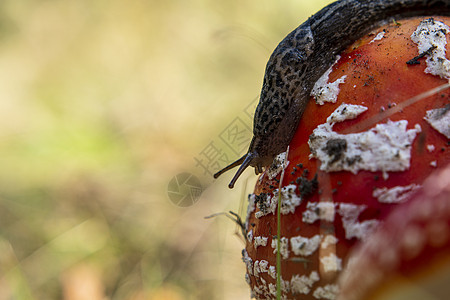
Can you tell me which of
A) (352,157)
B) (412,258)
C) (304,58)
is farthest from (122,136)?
(412,258)

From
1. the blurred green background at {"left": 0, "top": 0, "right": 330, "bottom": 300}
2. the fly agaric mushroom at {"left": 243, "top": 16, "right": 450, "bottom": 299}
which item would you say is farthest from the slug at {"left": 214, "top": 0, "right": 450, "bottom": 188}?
the blurred green background at {"left": 0, "top": 0, "right": 330, "bottom": 300}

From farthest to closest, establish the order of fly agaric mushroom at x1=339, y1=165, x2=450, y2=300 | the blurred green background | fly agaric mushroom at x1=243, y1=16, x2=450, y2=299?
the blurred green background → fly agaric mushroom at x1=243, y1=16, x2=450, y2=299 → fly agaric mushroom at x1=339, y1=165, x2=450, y2=300

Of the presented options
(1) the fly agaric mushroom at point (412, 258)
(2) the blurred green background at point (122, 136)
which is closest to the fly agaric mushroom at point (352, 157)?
(1) the fly agaric mushroom at point (412, 258)

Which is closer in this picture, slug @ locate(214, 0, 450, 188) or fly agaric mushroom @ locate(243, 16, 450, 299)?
fly agaric mushroom @ locate(243, 16, 450, 299)

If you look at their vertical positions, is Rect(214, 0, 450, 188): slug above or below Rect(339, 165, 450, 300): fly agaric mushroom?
above

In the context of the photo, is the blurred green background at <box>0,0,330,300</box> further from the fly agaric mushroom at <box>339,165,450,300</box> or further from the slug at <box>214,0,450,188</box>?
the fly agaric mushroom at <box>339,165,450,300</box>

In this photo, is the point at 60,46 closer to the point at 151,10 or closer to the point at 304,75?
the point at 151,10

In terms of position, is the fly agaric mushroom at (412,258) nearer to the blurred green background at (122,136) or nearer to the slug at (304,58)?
the slug at (304,58)
